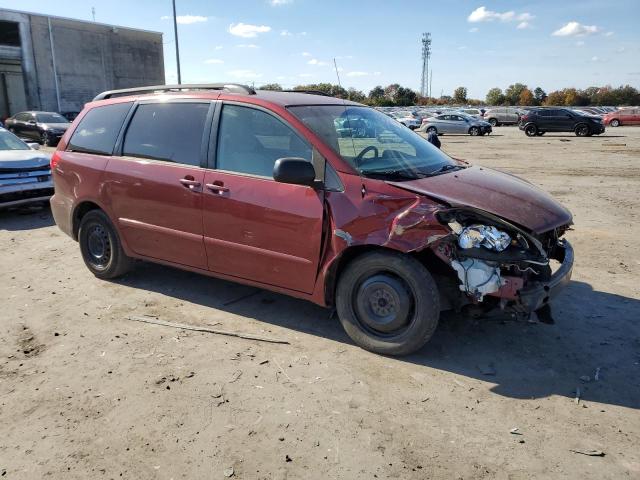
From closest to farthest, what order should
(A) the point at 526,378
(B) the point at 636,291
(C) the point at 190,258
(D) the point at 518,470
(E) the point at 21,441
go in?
(D) the point at 518,470
(E) the point at 21,441
(A) the point at 526,378
(C) the point at 190,258
(B) the point at 636,291

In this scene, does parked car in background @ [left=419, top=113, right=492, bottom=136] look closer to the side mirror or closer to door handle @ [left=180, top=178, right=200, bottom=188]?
door handle @ [left=180, top=178, right=200, bottom=188]

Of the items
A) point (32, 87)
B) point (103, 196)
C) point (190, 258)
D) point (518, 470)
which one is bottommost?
point (518, 470)

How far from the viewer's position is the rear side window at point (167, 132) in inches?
177

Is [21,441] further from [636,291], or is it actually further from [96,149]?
[636,291]

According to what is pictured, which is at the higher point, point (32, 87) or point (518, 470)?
point (32, 87)

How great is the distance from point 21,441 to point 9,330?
69.3 inches

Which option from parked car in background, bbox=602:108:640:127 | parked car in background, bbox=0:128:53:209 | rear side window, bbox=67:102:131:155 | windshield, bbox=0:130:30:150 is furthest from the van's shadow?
parked car in background, bbox=602:108:640:127

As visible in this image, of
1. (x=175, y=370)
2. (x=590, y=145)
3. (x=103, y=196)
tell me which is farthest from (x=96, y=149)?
(x=590, y=145)

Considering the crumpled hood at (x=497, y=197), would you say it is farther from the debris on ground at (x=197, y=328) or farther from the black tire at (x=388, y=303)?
the debris on ground at (x=197, y=328)

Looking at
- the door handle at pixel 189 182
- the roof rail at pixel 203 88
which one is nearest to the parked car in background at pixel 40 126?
the roof rail at pixel 203 88

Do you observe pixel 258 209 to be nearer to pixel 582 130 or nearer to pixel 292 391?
pixel 292 391

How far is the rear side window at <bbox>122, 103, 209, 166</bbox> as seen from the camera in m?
4.50

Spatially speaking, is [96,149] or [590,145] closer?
[96,149]

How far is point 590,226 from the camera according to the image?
7.66m
